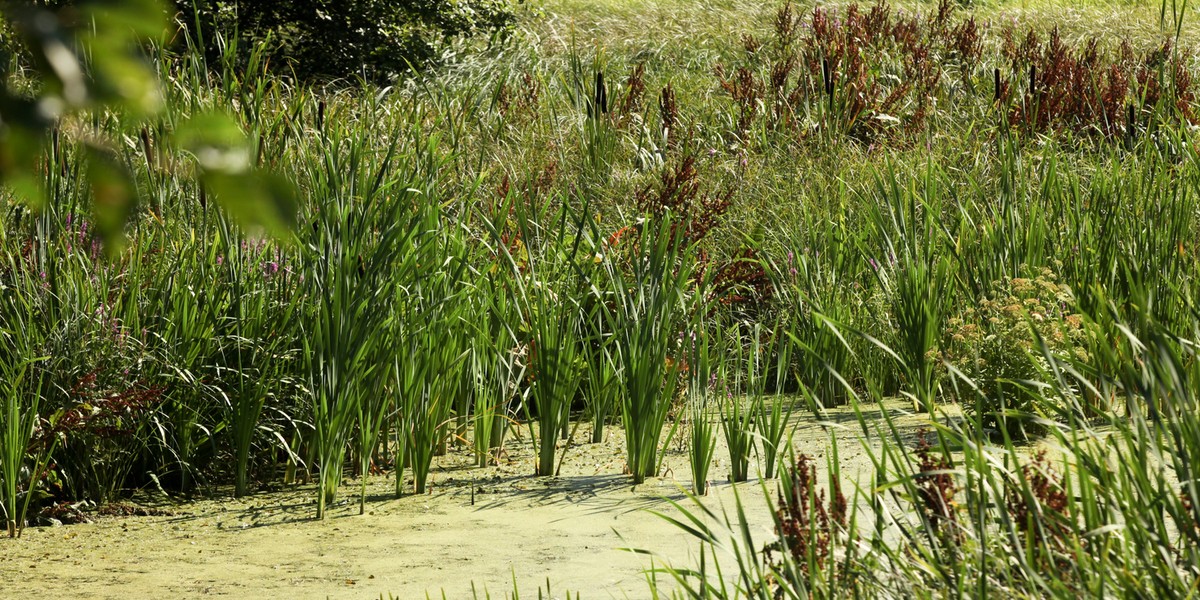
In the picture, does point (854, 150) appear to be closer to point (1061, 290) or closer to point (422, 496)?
point (1061, 290)

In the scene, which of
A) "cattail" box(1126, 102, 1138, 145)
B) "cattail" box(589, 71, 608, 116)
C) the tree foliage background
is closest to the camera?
"cattail" box(1126, 102, 1138, 145)

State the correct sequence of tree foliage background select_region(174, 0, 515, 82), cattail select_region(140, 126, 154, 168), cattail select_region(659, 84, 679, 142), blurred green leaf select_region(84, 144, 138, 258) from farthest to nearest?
tree foliage background select_region(174, 0, 515, 82) < cattail select_region(659, 84, 679, 142) < cattail select_region(140, 126, 154, 168) < blurred green leaf select_region(84, 144, 138, 258)

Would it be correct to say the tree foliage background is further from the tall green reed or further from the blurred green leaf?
the blurred green leaf

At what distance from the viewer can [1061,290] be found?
4.35m

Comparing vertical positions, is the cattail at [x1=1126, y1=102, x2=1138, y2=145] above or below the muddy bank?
above

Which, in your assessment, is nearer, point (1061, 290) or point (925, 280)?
point (1061, 290)

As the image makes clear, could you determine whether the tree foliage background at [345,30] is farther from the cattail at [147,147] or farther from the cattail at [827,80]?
the cattail at [147,147]

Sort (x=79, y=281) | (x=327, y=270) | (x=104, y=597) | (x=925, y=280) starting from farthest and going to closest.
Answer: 1. (x=925, y=280)
2. (x=79, y=281)
3. (x=327, y=270)
4. (x=104, y=597)

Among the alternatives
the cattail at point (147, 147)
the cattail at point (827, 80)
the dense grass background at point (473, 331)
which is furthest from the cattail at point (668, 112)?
the cattail at point (147, 147)

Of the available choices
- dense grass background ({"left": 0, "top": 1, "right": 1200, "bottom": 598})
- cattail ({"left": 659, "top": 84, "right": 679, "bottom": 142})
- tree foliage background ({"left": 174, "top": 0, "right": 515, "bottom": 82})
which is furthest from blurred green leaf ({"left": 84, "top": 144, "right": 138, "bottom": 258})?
tree foliage background ({"left": 174, "top": 0, "right": 515, "bottom": 82})

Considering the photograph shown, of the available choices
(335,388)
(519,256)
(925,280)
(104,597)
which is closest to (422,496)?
(335,388)

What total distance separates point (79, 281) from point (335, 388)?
0.99 meters

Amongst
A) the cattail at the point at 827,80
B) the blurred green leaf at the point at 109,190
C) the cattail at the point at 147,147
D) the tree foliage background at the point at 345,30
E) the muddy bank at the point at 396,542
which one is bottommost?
the muddy bank at the point at 396,542

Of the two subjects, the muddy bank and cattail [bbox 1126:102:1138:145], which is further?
cattail [bbox 1126:102:1138:145]
